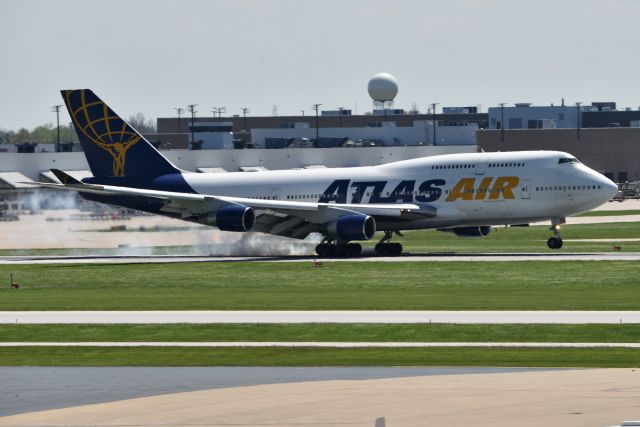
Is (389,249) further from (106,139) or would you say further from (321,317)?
(321,317)

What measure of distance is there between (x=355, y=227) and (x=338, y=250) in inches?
115

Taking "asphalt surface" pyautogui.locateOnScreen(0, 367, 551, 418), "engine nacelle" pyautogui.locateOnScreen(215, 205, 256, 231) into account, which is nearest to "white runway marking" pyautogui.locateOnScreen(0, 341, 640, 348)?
"asphalt surface" pyautogui.locateOnScreen(0, 367, 551, 418)

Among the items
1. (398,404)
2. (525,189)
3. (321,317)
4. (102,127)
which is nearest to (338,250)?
(525,189)

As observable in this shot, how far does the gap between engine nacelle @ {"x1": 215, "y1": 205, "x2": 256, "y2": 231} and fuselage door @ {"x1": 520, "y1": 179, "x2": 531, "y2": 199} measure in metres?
13.9

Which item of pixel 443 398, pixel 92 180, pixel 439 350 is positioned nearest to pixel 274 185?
pixel 92 180

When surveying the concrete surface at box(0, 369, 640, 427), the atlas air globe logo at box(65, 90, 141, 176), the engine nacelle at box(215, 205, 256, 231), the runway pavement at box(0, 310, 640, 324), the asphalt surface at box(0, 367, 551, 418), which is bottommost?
the runway pavement at box(0, 310, 640, 324)

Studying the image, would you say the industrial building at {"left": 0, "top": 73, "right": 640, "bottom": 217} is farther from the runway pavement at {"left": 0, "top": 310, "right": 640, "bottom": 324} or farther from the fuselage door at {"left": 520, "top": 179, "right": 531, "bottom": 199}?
the runway pavement at {"left": 0, "top": 310, "right": 640, "bottom": 324}

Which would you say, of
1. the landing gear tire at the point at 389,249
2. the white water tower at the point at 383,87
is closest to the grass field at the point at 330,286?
the landing gear tire at the point at 389,249

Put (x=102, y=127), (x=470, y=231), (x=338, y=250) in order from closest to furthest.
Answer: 1. (x=338, y=250)
2. (x=470, y=231)
3. (x=102, y=127)

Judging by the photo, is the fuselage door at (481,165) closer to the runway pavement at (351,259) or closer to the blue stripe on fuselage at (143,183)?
the runway pavement at (351,259)

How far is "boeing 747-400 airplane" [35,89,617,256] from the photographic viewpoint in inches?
2601

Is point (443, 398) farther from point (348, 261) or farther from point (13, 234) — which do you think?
point (13, 234)

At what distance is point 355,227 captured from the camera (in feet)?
215

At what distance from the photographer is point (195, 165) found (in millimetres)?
135250
